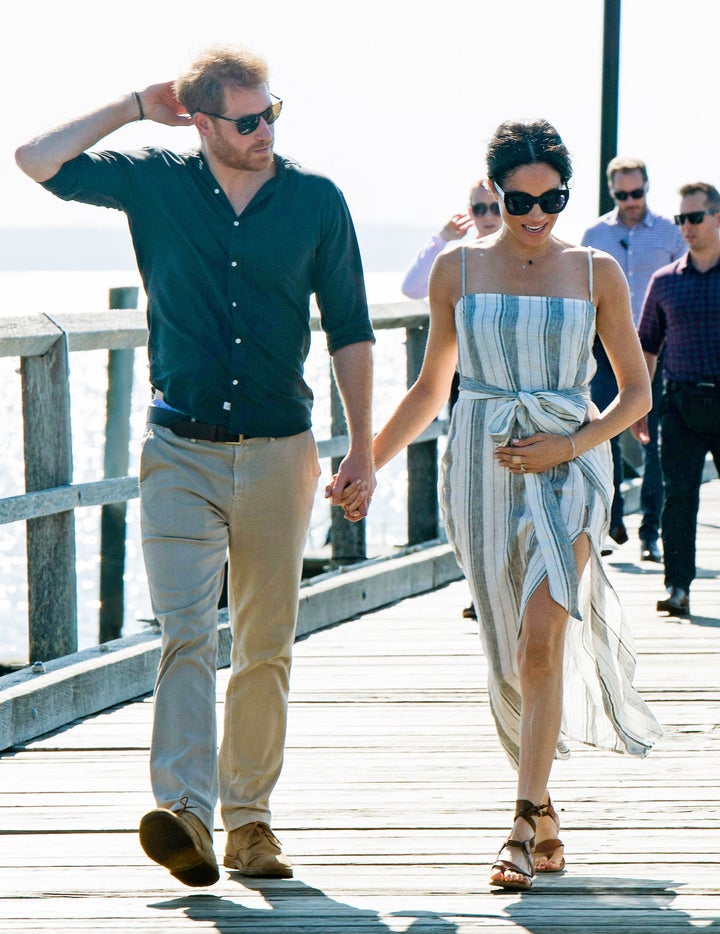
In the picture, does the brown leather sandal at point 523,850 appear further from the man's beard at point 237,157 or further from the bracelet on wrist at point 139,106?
the bracelet on wrist at point 139,106

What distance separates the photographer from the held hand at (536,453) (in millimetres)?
4312

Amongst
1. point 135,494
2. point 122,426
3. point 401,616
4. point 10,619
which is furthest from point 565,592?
point 10,619

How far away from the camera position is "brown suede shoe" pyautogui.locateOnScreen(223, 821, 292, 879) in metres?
4.20

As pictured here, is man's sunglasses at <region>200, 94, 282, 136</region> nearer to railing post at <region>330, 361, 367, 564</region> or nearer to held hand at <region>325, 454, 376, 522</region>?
held hand at <region>325, 454, 376, 522</region>

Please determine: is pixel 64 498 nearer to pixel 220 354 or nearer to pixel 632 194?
pixel 220 354

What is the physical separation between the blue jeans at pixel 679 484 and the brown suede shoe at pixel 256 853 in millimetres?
4008

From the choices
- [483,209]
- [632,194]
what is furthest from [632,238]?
[483,209]

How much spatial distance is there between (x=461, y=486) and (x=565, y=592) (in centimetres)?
42

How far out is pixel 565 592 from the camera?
13.9 ft

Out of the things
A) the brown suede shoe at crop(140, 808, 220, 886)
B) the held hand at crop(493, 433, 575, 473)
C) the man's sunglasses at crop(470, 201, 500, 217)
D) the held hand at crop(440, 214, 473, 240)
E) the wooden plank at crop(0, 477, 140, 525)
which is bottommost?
the brown suede shoe at crop(140, 808, 220, 886)

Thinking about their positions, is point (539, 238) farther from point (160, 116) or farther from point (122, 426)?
point (122, 426)

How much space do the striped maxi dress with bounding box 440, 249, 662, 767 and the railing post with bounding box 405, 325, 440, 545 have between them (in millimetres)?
4500

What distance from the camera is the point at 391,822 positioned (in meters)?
4.65

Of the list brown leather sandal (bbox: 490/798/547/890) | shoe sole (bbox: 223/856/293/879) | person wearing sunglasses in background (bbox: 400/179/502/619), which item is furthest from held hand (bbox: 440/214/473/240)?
shoe sole (bbox: 223/856/293/879)
